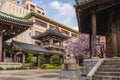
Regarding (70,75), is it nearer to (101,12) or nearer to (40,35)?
(101,12)

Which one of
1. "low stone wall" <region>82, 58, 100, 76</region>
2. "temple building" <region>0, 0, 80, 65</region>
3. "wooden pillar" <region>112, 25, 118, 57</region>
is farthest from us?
"temple building" <region>0, 0, 80, 65</region>

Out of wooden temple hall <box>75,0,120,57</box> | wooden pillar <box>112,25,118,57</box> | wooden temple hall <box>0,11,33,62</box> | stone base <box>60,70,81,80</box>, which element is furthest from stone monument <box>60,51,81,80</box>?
wooden temple hall <box>0,11,33,62</box>

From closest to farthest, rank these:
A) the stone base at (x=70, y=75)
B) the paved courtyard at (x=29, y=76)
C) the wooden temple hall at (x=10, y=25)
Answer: the stone base at (x=70, y=75) < the paved courtyard at (x=29, y=76) < the wooden temple hall at (x=10, y=25)

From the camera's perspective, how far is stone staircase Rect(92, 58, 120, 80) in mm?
11247

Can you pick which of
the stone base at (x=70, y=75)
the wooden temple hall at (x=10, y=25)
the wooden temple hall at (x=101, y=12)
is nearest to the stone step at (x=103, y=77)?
the stone base at (x=70, y=75)

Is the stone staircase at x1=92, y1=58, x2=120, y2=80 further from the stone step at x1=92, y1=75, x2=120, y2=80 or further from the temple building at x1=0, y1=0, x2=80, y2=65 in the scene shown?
the temple building at x1=0, y1=0, x2=80, y2=65

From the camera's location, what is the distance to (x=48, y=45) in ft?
217

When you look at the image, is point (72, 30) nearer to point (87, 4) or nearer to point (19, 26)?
point (19, 26)

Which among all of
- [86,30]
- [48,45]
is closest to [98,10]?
[86,30]

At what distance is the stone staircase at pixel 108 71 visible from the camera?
11.2 m

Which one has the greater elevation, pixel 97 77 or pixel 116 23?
pixel 116 23

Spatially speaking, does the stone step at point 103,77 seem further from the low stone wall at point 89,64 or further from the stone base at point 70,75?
the low stone wall at point 89,64

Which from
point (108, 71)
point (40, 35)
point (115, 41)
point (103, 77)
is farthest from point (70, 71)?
point (40, 35)

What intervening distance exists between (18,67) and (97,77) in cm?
2580
